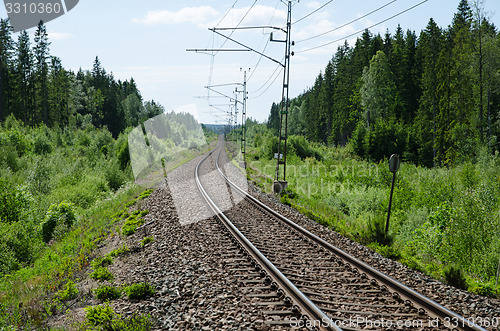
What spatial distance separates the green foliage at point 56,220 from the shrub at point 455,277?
42.9 feet

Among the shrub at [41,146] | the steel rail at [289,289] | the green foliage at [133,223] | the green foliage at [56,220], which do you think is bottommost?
the green foliage at [56,220]

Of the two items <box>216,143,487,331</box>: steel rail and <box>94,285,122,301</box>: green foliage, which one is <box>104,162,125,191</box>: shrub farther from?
<box>216,143,487,331</box>: steel rail

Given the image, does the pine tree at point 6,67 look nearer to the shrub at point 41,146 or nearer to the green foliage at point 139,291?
the shrub at point 41,146

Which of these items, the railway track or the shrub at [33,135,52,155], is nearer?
the railway track

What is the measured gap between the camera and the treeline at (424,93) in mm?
30953

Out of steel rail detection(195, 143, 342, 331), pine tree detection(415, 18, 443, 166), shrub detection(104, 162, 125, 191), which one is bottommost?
steel rail detection(195, 143, 342, 331)

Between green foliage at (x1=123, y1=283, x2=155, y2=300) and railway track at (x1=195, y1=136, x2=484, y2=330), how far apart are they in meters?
1.68

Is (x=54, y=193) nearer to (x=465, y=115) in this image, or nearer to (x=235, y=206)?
Result: (x=235, y=206)

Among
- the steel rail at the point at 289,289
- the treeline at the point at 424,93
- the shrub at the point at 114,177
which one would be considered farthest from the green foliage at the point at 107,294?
the treeline at the point at 424,93

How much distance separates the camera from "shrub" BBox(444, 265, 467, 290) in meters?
6.73

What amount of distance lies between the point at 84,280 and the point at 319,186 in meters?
15.5

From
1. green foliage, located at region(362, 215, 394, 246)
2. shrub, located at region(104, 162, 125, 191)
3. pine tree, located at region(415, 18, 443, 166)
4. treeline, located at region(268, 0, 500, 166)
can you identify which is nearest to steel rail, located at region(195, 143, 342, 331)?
green foliage, located at region(362, 215, 394, 246)

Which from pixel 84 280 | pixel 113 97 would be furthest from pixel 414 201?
pixel 113 97

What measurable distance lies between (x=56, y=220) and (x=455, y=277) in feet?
44.3
